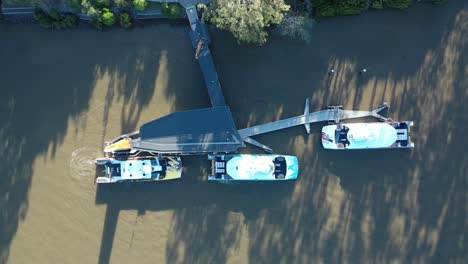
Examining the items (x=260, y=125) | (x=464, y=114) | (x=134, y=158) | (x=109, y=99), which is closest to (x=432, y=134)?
(x=464, y=114)

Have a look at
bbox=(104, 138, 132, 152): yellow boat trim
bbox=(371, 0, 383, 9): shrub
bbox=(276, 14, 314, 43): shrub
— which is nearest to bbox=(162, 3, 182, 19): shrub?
bbox=(276, 14, 314, 43): shrub


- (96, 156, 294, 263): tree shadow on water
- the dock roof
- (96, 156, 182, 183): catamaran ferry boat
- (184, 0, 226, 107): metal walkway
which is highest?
(184, 0, 226, 107): metal walkway

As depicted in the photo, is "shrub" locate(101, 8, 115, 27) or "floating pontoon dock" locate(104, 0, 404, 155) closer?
"floating pontoon dock" locate(104, 0, 404, 155)

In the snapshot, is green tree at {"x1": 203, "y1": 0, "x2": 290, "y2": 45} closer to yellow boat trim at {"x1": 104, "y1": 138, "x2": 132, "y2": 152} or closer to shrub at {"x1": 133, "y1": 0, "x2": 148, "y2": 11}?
shrub at {"x1": 133, "y1": 0, "x2": 148, "y2": 11}

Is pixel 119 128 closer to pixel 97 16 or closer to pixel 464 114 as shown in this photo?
pixel 97 16

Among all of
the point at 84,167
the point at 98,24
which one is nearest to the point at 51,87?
the point at 98,24

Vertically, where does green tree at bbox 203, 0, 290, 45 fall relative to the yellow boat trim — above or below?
above
